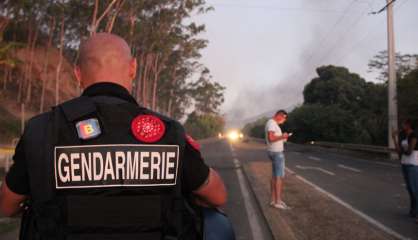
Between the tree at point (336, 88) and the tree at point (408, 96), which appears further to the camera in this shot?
the tree at point (336, 88)

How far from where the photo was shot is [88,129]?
6.51 feet

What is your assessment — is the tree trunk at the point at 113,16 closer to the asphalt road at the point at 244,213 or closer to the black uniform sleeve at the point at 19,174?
the asphalt road at the point at 244,213

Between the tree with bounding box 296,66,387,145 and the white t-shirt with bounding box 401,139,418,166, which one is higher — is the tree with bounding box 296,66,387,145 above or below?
above

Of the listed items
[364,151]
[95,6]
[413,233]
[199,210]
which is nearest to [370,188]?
[413,233]

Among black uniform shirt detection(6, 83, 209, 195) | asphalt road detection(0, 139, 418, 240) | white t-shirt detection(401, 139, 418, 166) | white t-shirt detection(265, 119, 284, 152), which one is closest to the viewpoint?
black uniform shirt detection(6, 83, 209, 195)

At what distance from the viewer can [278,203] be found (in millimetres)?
8883

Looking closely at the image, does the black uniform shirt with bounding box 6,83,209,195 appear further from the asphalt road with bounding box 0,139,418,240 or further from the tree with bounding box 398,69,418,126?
the tree with bounding box 398,69,418,126

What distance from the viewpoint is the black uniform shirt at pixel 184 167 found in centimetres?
202

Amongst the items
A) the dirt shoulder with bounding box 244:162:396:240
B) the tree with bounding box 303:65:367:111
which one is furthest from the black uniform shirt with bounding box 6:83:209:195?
the tree with bounding box 303:65:367:111

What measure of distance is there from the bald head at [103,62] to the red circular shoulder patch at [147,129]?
0.25 metres

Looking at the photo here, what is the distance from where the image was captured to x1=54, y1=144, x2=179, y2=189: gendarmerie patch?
198cm

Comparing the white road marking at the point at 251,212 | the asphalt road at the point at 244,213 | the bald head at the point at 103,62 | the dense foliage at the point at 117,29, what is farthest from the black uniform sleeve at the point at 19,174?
the dense foliage at the point at 117,29

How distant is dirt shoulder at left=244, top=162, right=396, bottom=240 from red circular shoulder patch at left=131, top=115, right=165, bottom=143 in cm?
479

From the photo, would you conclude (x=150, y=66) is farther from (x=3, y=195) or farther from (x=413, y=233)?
(x=3, y=195)
